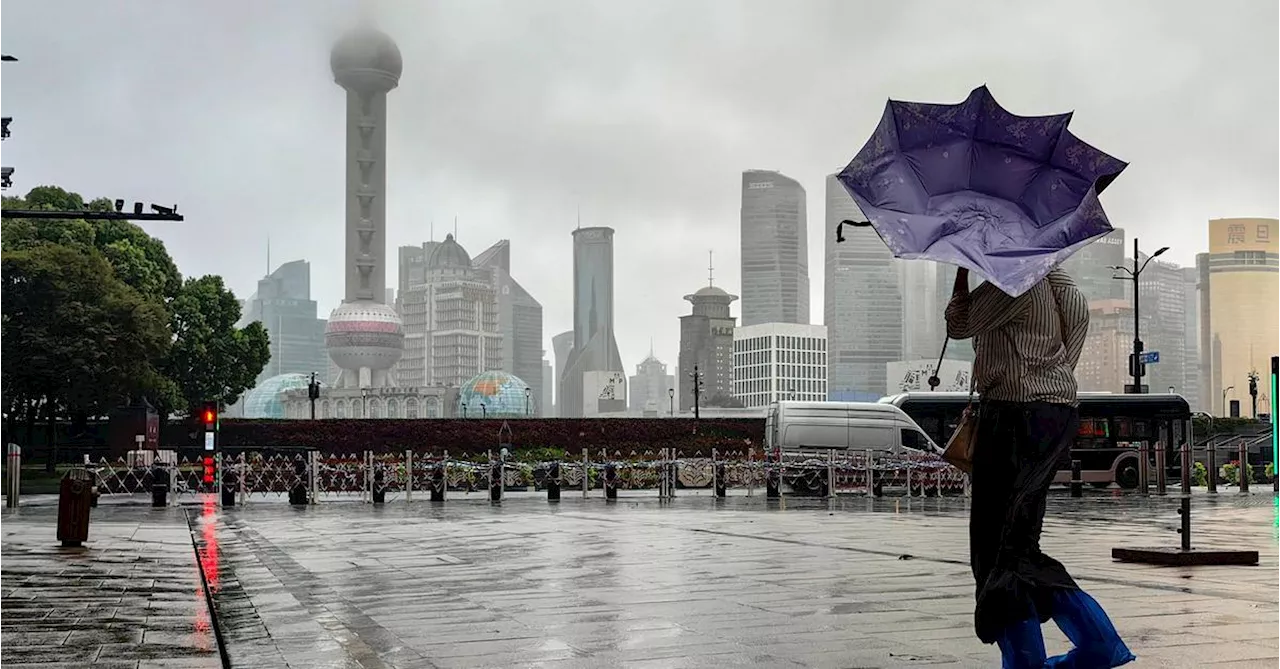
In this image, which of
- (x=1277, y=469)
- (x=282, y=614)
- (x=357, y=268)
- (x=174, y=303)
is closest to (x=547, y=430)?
(x=174, y=303)

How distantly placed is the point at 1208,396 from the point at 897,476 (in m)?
177

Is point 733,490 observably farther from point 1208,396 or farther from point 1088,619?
point 1208,396

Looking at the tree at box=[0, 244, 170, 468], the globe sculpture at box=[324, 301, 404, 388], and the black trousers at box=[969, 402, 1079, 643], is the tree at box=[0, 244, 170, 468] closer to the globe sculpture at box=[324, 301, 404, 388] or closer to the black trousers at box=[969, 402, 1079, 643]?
the black trousers at box=[969, 402, 1079, 643]

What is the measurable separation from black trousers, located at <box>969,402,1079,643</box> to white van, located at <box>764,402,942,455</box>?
3325 cm

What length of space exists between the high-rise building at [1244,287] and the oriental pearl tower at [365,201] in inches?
3929

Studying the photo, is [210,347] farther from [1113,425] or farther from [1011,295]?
[1011,295]

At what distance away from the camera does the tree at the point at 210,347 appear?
66250mm

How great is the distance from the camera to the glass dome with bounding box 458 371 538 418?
551ft

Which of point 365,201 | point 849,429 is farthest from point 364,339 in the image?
point 849,429

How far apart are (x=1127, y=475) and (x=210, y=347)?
46.4m

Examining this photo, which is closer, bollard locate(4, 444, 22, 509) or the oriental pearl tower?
bollard locate(4, 444, 22, 509)

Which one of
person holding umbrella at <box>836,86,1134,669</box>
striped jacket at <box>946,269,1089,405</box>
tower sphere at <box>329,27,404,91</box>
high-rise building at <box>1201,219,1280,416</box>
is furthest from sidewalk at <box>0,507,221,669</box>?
tower sphere at <box>329,27,404,91</box>

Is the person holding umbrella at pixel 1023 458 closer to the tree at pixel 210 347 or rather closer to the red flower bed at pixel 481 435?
the red flower bed at pixel 481 435

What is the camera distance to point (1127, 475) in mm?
39594
